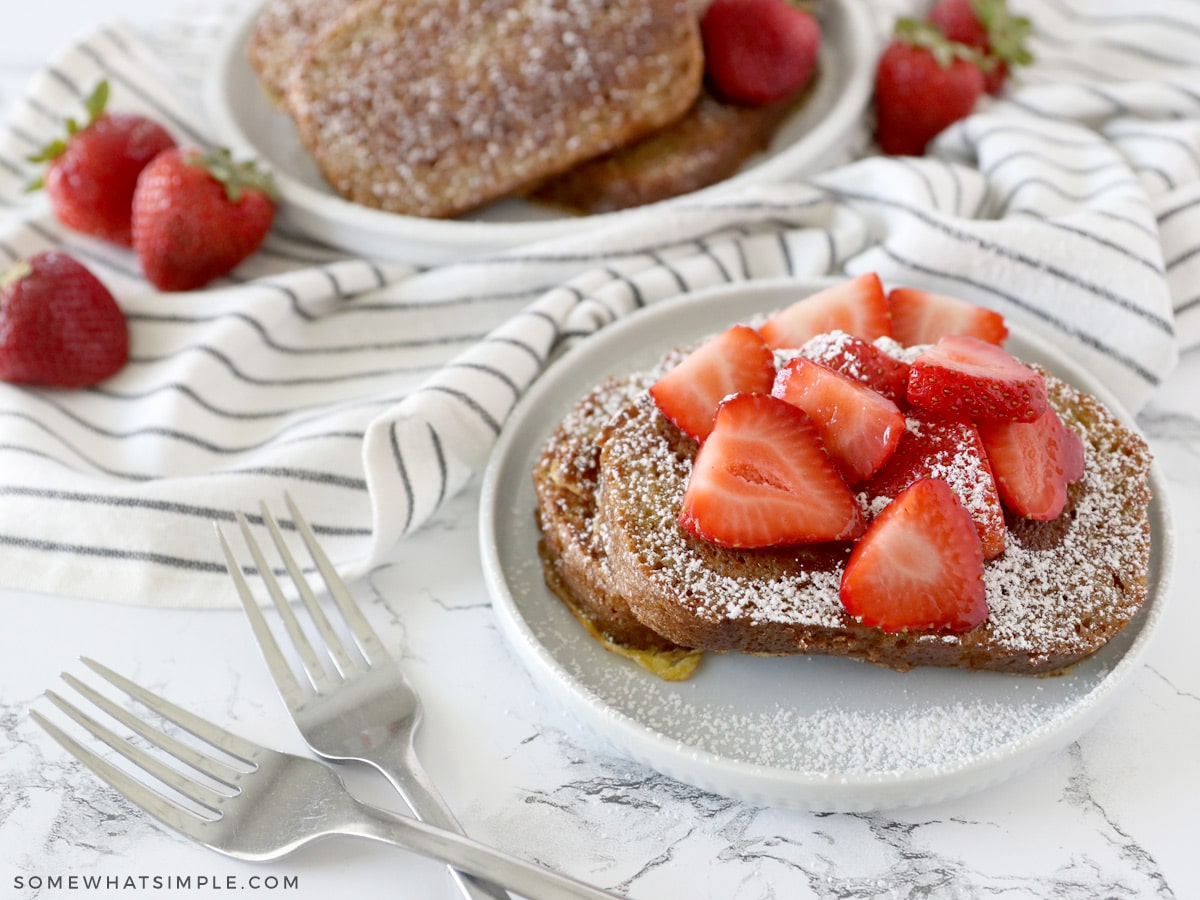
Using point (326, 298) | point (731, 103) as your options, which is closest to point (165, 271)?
point (326, 298)

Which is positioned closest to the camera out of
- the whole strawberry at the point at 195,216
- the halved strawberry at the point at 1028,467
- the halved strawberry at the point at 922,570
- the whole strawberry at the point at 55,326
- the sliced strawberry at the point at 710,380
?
the halved strawberry at the point at 922,570

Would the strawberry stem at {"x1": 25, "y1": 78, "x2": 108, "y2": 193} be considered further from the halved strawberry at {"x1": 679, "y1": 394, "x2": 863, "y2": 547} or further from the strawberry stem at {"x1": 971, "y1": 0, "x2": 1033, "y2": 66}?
the strawberry stem at {"x1": 971, "y1": 0, "x2": 1033, "y2": 66}

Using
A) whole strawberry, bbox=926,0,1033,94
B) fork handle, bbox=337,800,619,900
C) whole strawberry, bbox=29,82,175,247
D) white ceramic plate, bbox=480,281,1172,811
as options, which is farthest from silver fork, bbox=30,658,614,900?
whole strawberry, bbox=926,0,1033,94

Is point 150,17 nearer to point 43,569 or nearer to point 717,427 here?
point 43,569

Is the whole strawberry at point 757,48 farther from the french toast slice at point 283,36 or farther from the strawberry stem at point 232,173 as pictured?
the strawberry stem at point 232,173

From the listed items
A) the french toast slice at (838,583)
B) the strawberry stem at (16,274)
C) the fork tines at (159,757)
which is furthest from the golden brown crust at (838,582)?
the strawberry stem at (16,274)
